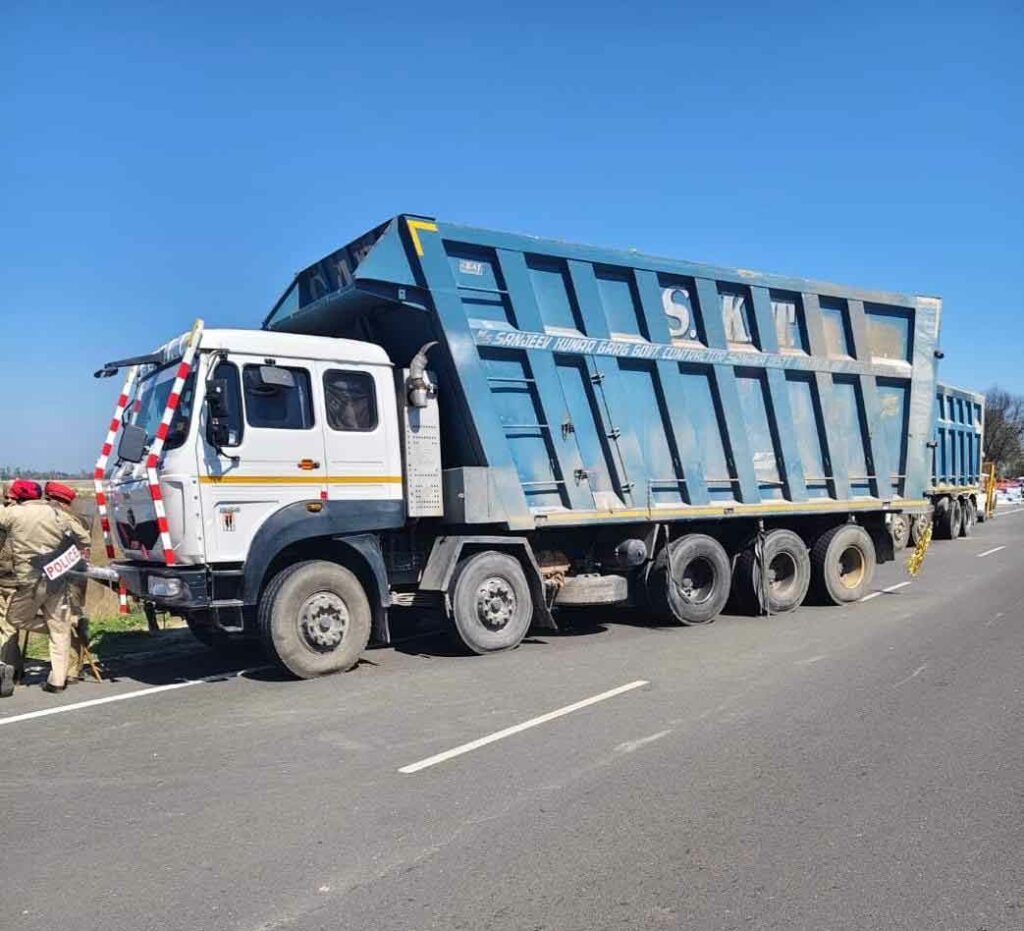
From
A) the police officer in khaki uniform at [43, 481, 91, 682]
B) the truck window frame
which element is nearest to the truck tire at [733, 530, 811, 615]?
the truck window frame

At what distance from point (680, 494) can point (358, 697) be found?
4804 mm

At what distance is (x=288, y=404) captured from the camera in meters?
7.83

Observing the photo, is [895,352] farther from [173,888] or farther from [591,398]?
[173,888]

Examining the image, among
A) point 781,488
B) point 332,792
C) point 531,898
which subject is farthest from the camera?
point 781,488

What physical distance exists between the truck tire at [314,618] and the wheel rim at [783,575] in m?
5.84

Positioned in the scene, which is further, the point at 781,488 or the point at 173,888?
the point at 781,488

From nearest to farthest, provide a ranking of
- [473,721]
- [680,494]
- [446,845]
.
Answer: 1. [446,845]
2. [473,721]
3. [680,494]

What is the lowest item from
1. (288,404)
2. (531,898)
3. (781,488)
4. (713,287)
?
(531,898)

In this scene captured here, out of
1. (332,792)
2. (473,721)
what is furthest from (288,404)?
(332,792)

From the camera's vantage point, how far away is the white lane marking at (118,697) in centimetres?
668

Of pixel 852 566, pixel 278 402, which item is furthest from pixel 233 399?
pixel 852 566

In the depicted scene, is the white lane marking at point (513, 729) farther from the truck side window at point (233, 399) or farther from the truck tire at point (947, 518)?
the truck tire at point (947, 518)

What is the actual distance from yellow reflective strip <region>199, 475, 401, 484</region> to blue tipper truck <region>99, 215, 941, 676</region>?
16 millimetres

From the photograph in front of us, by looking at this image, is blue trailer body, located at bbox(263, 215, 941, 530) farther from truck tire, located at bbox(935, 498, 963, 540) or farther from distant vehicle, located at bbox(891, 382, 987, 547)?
truck tire, located at bbox(935, 498, 963, 540)
